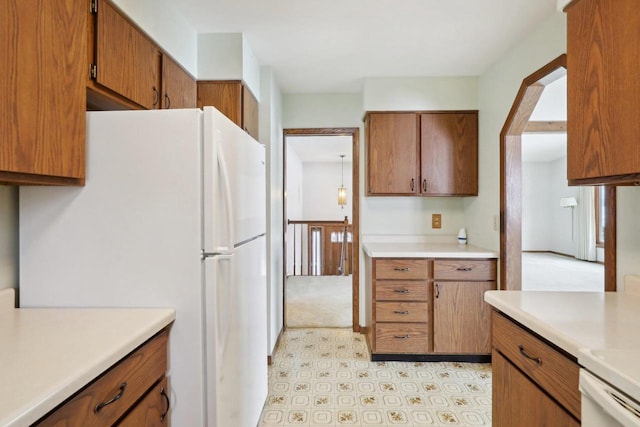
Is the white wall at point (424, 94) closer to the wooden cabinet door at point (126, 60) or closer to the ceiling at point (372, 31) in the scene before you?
the ceiling at point (372, 31)

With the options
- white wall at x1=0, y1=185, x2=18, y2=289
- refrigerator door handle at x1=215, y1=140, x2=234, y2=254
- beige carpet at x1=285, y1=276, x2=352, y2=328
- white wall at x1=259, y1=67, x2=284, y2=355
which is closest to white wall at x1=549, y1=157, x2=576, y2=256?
beige carpet at x1=285, y1=276, x2=352, y2=328

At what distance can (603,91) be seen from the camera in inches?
43.8

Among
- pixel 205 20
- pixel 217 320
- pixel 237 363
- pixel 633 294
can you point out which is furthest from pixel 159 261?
pixel 633 294

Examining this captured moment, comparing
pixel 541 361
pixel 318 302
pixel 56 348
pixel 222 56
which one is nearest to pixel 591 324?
pixel 541 361

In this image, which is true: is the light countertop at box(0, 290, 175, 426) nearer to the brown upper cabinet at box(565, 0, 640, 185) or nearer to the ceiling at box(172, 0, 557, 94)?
the brown upper cabinet at box(565, 0, 640, 185)

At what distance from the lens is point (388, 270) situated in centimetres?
272

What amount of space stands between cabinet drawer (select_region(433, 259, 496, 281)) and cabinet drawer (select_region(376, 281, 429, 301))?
0.14 meters

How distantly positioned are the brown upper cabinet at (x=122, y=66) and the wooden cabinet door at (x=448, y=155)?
2.10m

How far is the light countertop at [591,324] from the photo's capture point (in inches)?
30.6

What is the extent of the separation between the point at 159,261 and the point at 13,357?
18.4 inches

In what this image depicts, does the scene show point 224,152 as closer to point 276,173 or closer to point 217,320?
point 217,320

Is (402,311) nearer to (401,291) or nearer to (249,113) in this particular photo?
(401,291)

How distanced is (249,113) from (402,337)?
2075 millimetres

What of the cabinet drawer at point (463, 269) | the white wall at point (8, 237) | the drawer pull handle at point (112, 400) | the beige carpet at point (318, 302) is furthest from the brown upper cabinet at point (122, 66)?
the beige carpet at point (318, 302)
